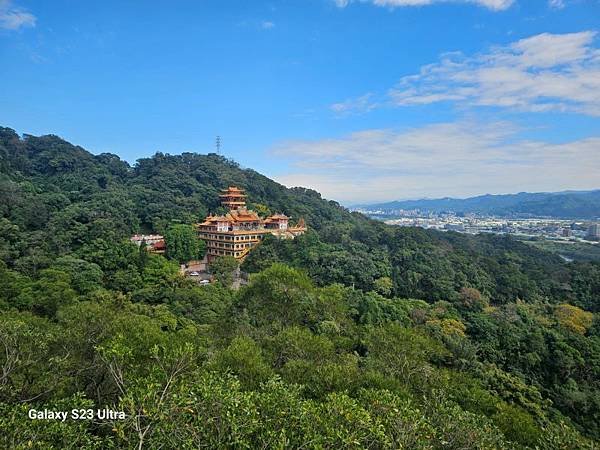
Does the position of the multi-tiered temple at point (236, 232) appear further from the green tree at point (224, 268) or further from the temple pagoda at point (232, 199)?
the temple pagoda at point (232, 199)

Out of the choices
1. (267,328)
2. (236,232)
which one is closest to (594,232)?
(236,232)

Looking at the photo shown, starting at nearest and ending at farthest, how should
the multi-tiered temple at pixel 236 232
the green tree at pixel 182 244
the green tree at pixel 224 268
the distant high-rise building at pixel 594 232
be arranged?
the green tree at pixel 224 268
the green tree at pixel 182 244
the multi-tiered temple at pixel 236 232
the distant high-rise building at pixel 594 232

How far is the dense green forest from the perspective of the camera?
4902 millimetres

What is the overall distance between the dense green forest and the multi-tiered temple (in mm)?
1439

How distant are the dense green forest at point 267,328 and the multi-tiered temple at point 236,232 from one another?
4.72ft

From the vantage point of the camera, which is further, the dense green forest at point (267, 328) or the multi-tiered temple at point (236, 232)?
the multi-tiered temple at point (236, 232)

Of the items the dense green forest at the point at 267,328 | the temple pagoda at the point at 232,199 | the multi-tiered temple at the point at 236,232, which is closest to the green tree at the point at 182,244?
the dense green forest at the point at 267,328

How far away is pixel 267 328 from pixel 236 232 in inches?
731

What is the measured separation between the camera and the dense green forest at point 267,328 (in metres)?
4.90

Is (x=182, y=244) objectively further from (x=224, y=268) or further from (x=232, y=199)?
(x=232, y=199)

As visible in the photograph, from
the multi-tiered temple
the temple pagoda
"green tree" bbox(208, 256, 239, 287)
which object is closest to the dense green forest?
"green tree" bbox(208, 256, 239, 287)

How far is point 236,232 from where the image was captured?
3011cm

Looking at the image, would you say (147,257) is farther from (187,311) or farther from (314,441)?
(314,441)

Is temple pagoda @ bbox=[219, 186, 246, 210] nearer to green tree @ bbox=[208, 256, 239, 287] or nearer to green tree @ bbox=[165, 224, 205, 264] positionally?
green tree @ bbox=[165, 224, 205, 264]
